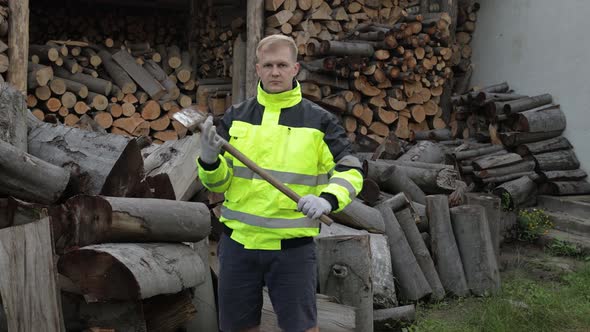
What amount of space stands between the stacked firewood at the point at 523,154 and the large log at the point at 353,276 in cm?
330

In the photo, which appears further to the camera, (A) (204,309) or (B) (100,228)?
(A) (204,309)

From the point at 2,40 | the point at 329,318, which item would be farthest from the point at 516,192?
the point at 2,40

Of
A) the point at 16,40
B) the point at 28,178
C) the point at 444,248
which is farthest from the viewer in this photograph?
the point at 16,40

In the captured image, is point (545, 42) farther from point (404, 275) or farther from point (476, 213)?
point (404, 275)

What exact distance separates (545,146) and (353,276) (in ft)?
13.6

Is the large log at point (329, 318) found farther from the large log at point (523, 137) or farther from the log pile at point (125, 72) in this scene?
the large log at point (523, 137)

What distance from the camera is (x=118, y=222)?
3.25 metres

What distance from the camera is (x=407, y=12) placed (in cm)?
835

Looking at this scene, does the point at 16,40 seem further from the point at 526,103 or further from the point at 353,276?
the point at 526,103

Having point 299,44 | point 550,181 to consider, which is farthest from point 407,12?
point 550,181

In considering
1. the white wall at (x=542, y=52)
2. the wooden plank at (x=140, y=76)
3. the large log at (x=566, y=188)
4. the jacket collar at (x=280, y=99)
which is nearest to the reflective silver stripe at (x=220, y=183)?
the jacket collar at (x=280, y=99)

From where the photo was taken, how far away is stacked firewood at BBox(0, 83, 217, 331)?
2928 millimetres

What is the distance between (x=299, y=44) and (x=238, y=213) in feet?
16.3

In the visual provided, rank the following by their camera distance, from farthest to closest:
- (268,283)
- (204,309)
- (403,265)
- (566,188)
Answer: (566,188) → (403,265) → (204,309) → (268,283)
